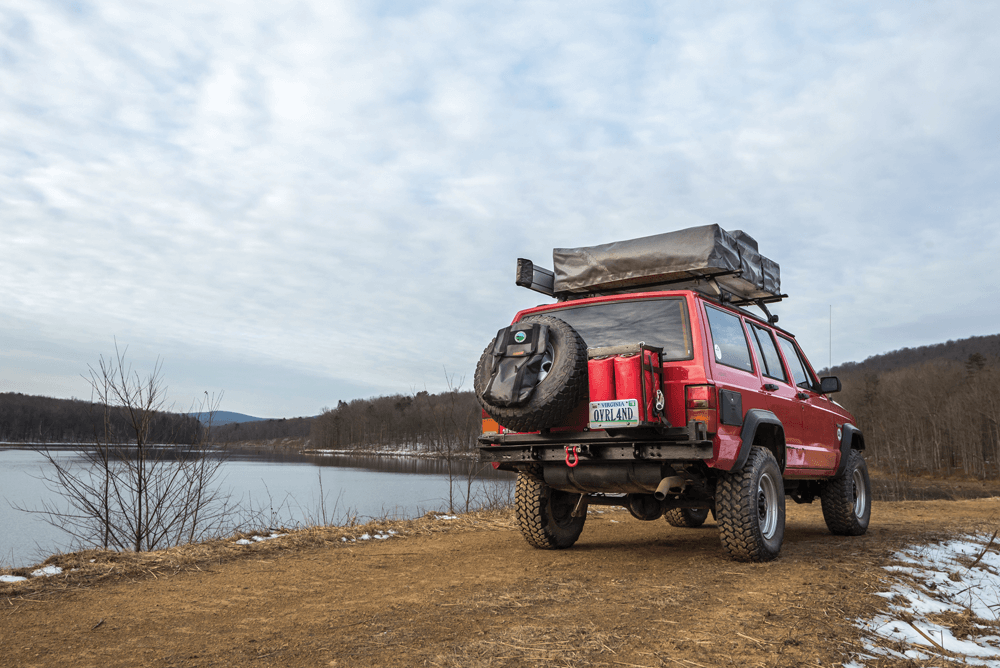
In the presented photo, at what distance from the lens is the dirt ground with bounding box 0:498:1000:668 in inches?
117

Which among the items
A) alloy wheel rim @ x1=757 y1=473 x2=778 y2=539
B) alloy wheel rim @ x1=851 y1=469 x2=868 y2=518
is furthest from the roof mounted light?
→ alloy wheel rim @ x1=851 y1=469 x2=868 y2=518

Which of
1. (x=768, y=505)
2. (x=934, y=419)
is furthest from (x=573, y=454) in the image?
(x=934, y=419)

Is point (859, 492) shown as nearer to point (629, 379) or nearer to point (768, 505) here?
point (768, 505)

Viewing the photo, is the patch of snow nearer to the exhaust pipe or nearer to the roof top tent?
the exhaust pipe

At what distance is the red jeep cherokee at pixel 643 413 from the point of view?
4707mm

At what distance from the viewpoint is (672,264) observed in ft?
19.0

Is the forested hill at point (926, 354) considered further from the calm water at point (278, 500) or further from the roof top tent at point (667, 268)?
the roof top tent at point (667, 268)

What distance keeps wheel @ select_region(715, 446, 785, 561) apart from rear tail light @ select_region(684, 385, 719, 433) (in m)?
0.67

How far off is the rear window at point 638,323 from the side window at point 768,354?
4.42 feet

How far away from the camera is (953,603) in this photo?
168 inches

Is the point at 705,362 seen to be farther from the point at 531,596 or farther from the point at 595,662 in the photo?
the point at 595,662

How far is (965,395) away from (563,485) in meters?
66.3

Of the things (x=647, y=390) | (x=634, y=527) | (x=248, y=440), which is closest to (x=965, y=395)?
(x=634, y=527)

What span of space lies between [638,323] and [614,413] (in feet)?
3.27
